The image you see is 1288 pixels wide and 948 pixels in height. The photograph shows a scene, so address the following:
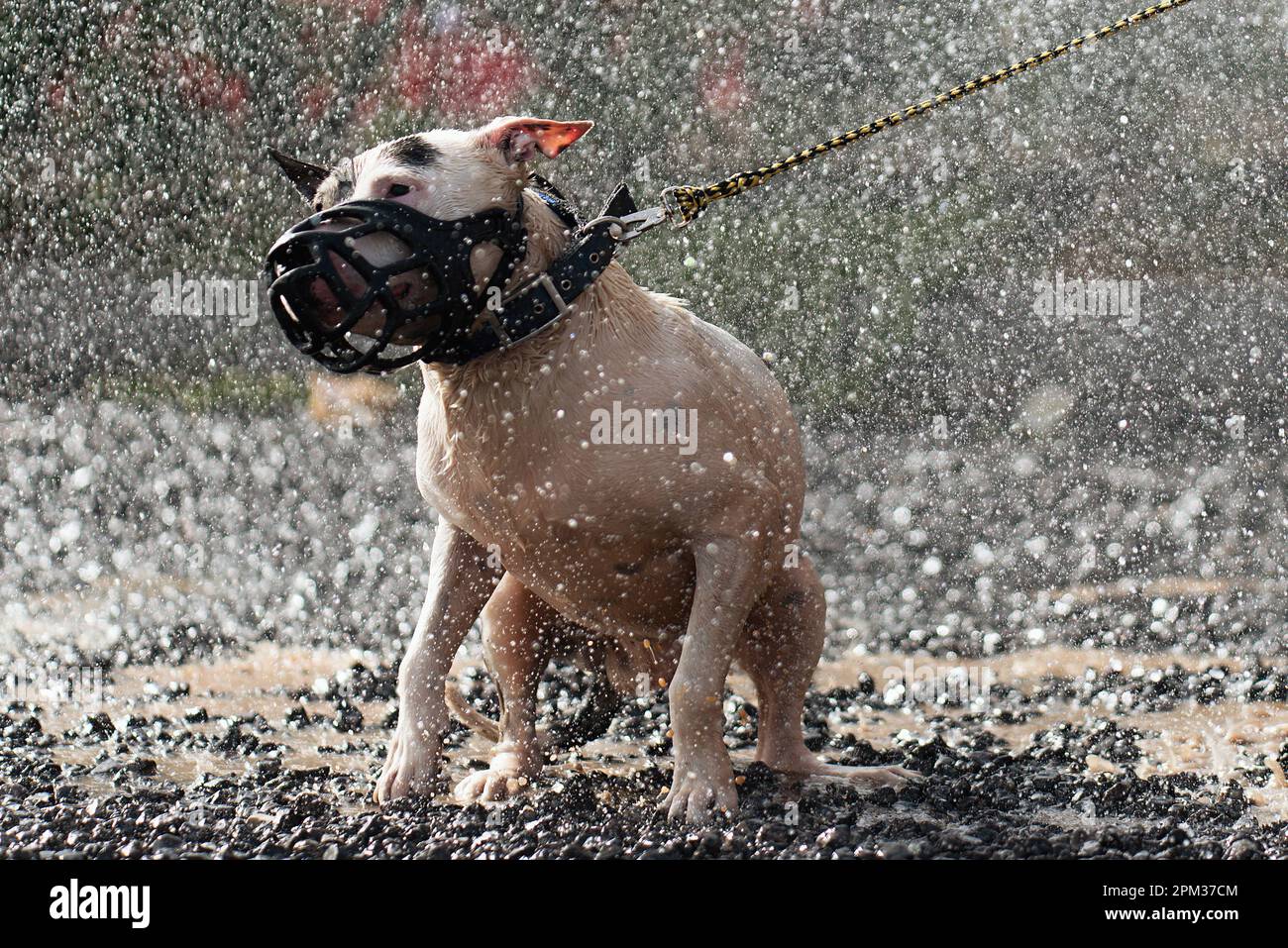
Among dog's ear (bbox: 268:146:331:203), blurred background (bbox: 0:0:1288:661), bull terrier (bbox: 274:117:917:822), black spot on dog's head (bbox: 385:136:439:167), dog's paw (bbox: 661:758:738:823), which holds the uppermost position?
blurred background (bbox: 0:0:1288:661)

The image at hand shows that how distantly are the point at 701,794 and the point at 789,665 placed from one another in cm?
71

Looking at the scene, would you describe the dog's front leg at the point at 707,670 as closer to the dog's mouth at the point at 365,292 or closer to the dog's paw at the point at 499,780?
the dog's paw at the point at 499,780

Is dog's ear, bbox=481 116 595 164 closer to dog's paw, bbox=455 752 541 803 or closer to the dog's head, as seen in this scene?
the dog's head

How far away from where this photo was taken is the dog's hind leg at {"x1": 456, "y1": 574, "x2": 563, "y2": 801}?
4324 mm

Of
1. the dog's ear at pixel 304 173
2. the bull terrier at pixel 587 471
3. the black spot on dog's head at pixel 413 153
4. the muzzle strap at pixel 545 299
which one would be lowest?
the bull terrier at pixel 587 471

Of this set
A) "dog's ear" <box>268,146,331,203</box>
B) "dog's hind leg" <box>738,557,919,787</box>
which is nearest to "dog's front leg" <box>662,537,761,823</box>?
"dog's hind leg" <box>738,557,919,787</box>

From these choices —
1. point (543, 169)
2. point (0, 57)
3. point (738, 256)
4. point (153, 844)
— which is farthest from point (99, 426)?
point (153, 844)

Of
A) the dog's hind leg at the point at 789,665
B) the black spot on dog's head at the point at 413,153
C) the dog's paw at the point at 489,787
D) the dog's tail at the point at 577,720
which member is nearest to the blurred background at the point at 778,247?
the dog's tail at the point at 577,720

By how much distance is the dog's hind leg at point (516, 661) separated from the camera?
432 cm

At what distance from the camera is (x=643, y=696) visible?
5121 millimetres

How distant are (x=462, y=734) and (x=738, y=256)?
6.79 meters

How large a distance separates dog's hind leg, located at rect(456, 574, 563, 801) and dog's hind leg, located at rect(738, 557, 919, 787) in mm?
632

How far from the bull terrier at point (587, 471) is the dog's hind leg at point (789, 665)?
236 mm
